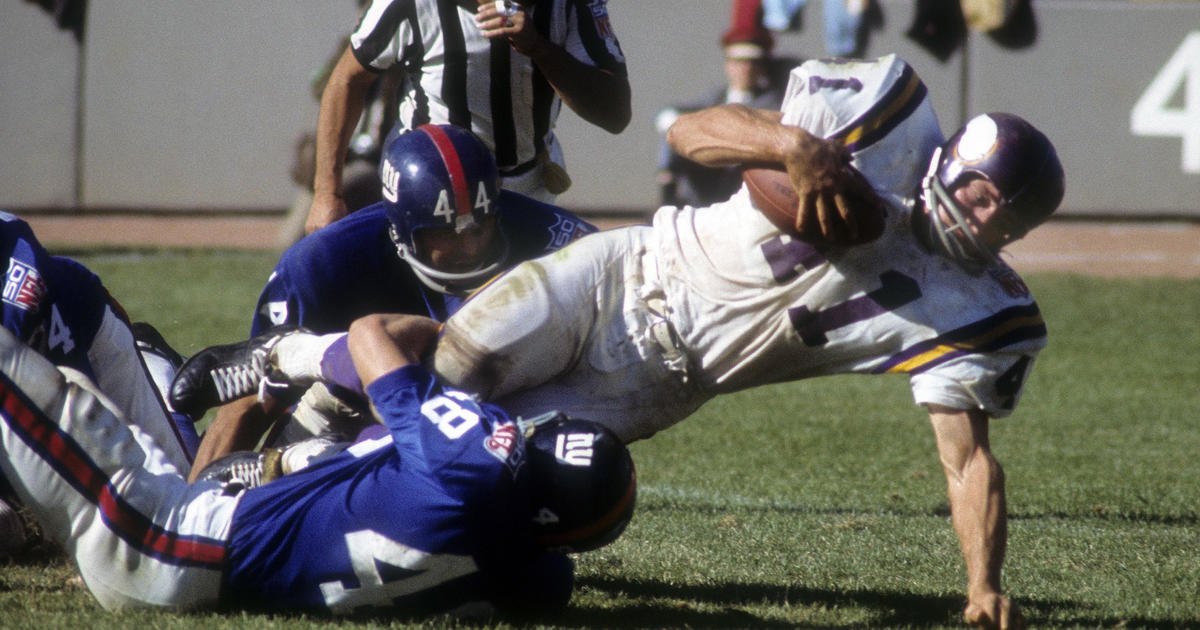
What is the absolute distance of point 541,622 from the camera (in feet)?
11.2

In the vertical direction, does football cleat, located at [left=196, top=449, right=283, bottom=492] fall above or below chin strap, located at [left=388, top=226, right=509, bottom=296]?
below

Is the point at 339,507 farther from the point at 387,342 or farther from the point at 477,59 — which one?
the point at 477,59

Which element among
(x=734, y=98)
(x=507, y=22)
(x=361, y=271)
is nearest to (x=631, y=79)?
(x=734, y=98)

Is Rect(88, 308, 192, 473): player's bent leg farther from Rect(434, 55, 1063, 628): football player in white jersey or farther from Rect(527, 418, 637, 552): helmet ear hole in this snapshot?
Rect(527, 418, 637, 552): helmet ear hole

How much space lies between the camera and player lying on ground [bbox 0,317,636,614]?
315 centimetres

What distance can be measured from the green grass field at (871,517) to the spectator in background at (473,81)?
131 centimetres

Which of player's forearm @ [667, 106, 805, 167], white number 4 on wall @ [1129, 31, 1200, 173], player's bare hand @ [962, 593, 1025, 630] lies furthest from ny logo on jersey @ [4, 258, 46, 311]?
white number 4 on wall @ [1129, 31, 1200, 173]

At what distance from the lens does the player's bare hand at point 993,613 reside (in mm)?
3164

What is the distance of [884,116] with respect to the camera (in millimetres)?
3414

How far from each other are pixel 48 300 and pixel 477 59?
1614 millimetres

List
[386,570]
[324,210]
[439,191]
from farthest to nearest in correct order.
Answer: [324,210] < [439,191] < [386,570]

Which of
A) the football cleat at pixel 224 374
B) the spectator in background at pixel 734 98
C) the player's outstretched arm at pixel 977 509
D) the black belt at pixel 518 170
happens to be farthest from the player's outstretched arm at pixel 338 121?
the spectator in background at pixel 734 98

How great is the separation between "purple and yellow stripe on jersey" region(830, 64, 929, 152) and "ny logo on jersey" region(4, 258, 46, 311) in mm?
2145

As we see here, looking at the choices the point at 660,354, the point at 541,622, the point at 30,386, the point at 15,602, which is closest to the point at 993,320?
the point at 660,354
